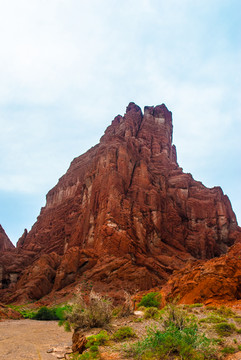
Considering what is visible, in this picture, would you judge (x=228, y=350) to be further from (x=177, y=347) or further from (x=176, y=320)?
(x=176, y=320)

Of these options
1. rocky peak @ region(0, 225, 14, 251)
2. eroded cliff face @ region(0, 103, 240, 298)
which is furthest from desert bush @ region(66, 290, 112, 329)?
rocky peak @ region(0, 225, 14, 251)

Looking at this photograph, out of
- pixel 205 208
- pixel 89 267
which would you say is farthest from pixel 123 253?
pixel 205 208

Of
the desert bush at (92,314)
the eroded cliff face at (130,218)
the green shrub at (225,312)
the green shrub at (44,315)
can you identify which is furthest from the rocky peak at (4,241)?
the green shrub at (225,312)

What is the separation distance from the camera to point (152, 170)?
80.8 metres

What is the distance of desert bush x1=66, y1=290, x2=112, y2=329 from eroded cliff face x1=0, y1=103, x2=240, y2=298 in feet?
93.0

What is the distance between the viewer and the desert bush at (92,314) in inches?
615

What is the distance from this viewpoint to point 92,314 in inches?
635

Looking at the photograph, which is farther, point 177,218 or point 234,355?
point 177,218

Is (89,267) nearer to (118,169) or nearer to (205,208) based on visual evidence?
(118,169)

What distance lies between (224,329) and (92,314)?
24.9 ft

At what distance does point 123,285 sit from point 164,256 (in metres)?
16.0

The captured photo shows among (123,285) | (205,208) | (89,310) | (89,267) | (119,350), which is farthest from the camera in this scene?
(205,208)

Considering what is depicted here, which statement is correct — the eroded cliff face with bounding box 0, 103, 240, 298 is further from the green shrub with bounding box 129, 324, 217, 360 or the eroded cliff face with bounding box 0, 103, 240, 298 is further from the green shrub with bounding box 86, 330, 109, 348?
the green shrub with bounding box 129, 324, 217, 360

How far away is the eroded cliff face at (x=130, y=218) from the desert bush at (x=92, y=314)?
2835cm
